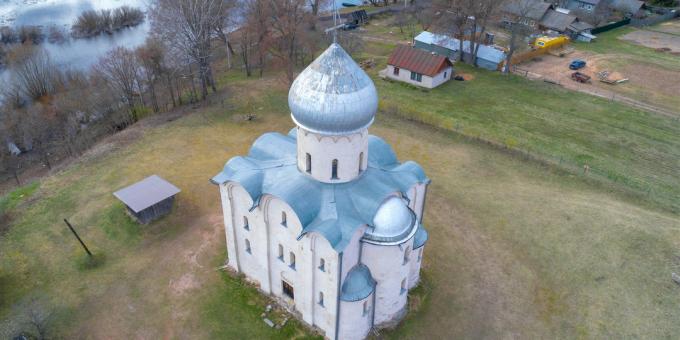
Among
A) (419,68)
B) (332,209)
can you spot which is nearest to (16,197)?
(332,209)

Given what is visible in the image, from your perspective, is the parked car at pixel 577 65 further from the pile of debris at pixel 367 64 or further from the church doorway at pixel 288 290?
the church doorway at pixel 288 290

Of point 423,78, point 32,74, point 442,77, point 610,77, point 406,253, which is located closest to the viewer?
point 406,253

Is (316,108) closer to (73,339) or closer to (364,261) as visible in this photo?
(364,261)

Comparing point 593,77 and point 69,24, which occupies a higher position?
point 69,24

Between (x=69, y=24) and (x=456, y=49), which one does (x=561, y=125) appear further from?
(x=69, y=24)

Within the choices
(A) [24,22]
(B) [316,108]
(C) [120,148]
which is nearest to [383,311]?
(B) [316,108]

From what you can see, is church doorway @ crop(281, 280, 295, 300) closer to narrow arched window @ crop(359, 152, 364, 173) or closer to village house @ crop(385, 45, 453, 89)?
narrow arched window @ crop(359, 152, 364, 173)
